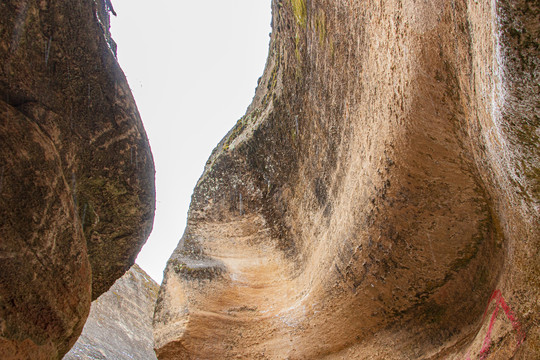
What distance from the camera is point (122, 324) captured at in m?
6.87

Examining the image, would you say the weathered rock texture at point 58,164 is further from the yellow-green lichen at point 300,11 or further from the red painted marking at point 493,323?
the red painted marking at point 493,323

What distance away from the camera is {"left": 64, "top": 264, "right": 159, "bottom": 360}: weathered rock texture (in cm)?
528

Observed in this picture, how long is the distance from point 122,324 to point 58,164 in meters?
5.39

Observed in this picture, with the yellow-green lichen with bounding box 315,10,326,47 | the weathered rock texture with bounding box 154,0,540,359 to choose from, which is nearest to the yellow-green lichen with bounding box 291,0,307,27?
the weathered rock texture with bounding box 154,0,540,359

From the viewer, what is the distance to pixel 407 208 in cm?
279

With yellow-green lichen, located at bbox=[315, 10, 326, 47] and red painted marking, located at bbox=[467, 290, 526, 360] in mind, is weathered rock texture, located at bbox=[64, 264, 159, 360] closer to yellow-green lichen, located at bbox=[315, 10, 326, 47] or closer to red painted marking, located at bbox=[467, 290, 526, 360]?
red painted marking, located at bbox=[467, 290, 526, 360]

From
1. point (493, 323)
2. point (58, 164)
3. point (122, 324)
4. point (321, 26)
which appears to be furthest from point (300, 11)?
point (122, 324)

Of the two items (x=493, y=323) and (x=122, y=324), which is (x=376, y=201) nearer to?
(x=493, y=323)

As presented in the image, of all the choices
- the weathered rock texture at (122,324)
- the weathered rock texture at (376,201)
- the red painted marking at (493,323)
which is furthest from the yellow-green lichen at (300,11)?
the weathered rock texture at (122,324)

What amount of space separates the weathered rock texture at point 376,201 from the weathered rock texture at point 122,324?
161cm

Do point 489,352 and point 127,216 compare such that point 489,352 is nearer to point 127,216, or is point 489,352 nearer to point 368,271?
point 368,271

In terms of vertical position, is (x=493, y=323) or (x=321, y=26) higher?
(x=321, y=26)

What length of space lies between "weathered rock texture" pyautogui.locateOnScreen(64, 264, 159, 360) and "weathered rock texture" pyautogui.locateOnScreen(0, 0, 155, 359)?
8.33 ft

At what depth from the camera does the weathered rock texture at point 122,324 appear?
528 cm
